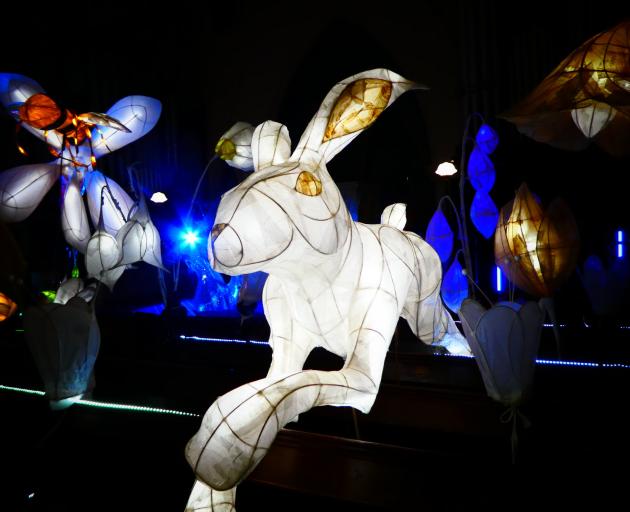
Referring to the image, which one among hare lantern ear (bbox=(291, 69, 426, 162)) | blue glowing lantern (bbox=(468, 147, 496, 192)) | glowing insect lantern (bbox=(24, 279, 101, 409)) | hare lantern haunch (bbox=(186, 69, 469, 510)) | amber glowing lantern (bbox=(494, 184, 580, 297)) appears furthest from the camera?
blue glowing lantern (bbox=(468, 147, 496, 192))

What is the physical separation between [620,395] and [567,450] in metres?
0.46

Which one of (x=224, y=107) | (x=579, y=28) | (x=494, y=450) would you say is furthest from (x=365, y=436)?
(x=224, y=107)

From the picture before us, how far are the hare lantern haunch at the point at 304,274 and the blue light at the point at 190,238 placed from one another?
220 cm

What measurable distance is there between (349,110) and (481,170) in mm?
1888

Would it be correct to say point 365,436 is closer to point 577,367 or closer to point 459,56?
point 577,367

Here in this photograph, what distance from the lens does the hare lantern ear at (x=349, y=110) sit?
1.01m

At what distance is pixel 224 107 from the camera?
221 inches

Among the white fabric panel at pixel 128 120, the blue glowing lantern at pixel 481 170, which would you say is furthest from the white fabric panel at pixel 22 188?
the blue glowing lantern at pixel 481 170

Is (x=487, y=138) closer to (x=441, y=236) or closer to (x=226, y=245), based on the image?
(x=441, y=236)

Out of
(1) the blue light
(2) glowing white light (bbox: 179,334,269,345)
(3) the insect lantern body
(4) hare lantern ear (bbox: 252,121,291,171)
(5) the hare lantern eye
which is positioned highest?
(3) the insect lantern body

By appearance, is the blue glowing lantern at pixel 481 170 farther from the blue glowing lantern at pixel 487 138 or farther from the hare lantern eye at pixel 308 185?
the hare lantern eye at pixel 308 185

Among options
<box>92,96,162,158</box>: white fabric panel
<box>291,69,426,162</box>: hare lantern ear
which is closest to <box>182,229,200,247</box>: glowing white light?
<box>92,96,162,158</box>: white fabric panel

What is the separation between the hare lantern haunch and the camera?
2.74ft

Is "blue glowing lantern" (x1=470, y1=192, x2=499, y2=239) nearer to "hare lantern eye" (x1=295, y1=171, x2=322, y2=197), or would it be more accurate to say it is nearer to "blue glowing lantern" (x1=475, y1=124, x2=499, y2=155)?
"blue glowing lantern" (x1=475, y1=124, x2=499, y2=155)
